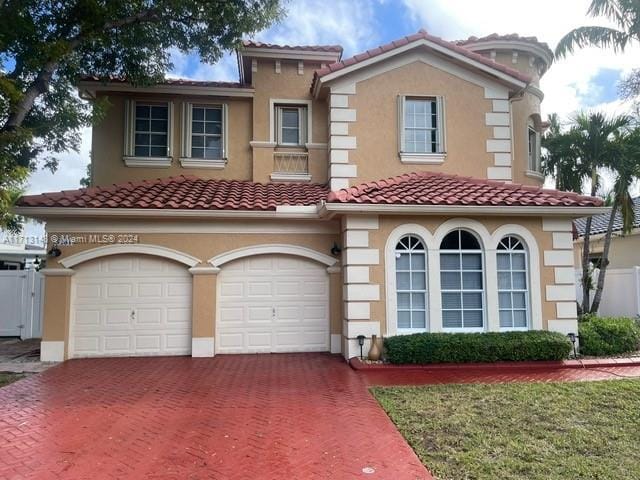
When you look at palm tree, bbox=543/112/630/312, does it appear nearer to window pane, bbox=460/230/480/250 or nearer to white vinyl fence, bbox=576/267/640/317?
white vinyl fence, bbox=576/267/640/317

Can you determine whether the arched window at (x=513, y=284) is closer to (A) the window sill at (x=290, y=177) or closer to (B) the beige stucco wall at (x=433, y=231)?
(B) the beige stucco wall at (x=433, y=231)

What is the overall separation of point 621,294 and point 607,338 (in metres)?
5.05

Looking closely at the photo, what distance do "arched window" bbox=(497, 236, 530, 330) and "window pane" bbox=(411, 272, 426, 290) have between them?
74.8 inches

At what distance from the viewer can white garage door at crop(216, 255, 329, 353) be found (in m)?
10.9

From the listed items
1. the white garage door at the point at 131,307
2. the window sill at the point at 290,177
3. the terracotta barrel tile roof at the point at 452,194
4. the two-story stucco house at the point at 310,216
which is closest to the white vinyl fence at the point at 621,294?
the two-story stucco house at the point at 310,216

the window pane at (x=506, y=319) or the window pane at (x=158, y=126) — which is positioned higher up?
the window pane at (x=158, y=126)

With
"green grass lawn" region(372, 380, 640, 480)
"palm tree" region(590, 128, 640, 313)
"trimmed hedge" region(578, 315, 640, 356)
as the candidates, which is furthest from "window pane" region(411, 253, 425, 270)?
"palm tree" region(590, 128, 640, 313)

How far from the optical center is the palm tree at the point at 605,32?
45.9 ft

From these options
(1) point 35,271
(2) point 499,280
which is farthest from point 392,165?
(1) point 35,271

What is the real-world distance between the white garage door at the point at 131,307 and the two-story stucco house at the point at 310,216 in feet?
0.12

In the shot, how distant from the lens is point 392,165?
1183 centimetres

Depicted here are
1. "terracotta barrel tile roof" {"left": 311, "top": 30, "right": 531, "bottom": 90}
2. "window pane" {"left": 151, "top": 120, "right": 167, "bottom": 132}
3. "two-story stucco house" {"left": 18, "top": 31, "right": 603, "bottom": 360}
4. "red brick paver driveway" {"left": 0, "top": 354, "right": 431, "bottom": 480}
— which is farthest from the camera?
"window pane" {"left": 151, "top": 120, "right": 167, "bottom": 132}

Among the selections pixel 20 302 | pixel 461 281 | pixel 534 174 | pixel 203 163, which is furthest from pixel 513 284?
pixel 20 302

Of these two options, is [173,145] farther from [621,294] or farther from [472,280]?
[621,294]
